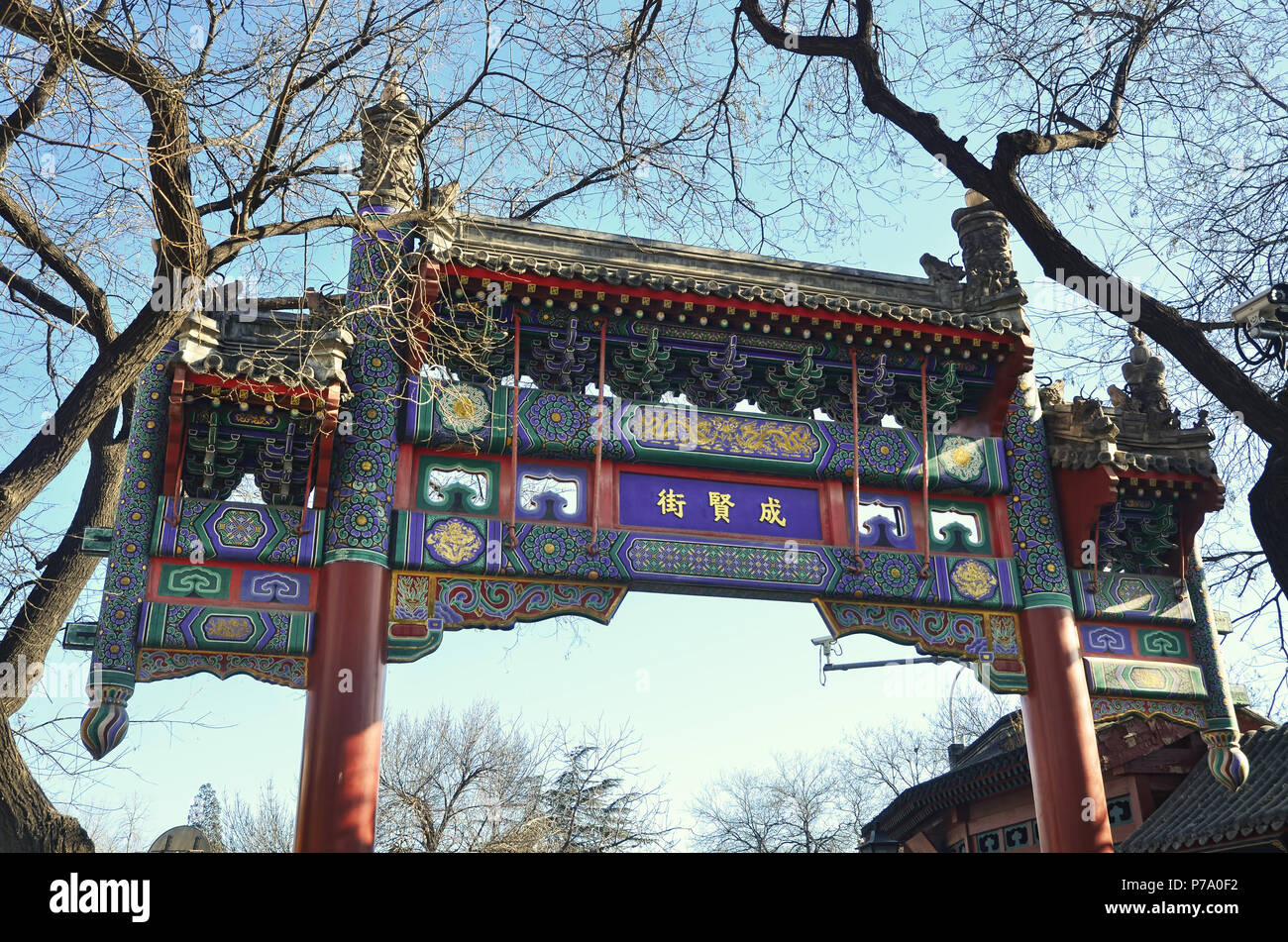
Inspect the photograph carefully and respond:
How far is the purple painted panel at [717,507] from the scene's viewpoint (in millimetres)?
7602

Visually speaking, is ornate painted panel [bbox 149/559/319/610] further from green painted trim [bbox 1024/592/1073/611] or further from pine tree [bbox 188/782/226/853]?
pine tree [bbox 188/782/226/853]

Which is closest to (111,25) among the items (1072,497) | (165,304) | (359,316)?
(165,304)

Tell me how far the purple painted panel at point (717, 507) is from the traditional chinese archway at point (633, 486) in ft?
0.06

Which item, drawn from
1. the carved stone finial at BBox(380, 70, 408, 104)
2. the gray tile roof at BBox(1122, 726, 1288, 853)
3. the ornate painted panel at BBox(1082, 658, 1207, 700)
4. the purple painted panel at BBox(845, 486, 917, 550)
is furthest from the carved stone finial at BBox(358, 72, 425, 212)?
the gray tile roof at BBox(1122, 726, 1288, 853)

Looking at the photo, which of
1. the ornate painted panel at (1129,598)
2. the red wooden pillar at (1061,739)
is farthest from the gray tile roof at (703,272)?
the red wooden pillar at (1061,739)

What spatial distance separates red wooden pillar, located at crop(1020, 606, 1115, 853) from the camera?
744 cm

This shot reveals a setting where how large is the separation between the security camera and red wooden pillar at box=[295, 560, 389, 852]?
4.72m

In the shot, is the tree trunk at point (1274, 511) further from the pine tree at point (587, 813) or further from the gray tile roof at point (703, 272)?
the pine tree at point (587, 813)

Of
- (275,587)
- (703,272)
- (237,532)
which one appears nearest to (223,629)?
(275,587)

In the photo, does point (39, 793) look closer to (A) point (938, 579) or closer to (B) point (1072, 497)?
(A) point (938, 579)

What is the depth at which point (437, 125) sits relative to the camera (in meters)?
6.82

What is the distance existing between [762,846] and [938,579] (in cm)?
2347

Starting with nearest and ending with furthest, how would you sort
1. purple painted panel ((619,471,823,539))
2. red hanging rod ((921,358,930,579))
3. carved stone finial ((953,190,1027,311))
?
purple painted panel ((619,471,823,539))
red hanging rod ((921,358,930,579))
carved stone finial ((953,190,1027,311))

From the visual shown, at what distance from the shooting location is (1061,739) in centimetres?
758
